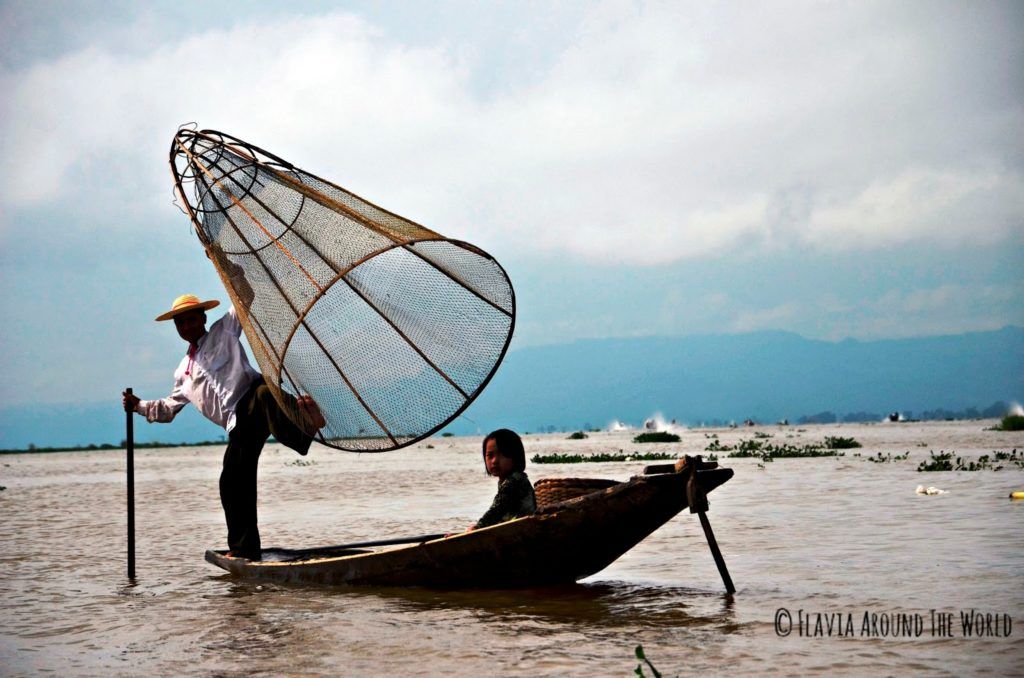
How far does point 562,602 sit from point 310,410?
2158mm

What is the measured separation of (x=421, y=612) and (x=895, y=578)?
3.06 meters

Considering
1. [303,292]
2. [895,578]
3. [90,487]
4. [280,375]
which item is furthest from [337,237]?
[90,487]

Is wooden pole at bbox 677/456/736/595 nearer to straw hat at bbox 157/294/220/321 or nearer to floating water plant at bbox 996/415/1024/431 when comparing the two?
straw hat at bbox 157/294/220/321

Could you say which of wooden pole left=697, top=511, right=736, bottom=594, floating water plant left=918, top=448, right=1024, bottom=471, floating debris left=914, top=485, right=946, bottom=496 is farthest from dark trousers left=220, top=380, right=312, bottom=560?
floating water plant left=918, top=448, right=1024, bottom=471

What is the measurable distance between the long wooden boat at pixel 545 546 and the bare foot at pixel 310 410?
94 cm

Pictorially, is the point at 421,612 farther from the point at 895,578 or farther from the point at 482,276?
the point at 895,578

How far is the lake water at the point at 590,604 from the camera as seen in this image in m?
4.91

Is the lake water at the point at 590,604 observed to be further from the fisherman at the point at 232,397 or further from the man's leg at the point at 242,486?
the fisherman at the point at 232,397

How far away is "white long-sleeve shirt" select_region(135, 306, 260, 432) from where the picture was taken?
7.29 metres

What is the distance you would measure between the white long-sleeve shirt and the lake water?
4.36 ft

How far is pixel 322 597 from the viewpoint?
6.84 m

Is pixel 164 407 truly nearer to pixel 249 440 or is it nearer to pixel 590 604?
pixel 249 440

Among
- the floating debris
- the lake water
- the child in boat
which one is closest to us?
the lake water

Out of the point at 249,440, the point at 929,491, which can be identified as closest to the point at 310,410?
the point at 249,440
